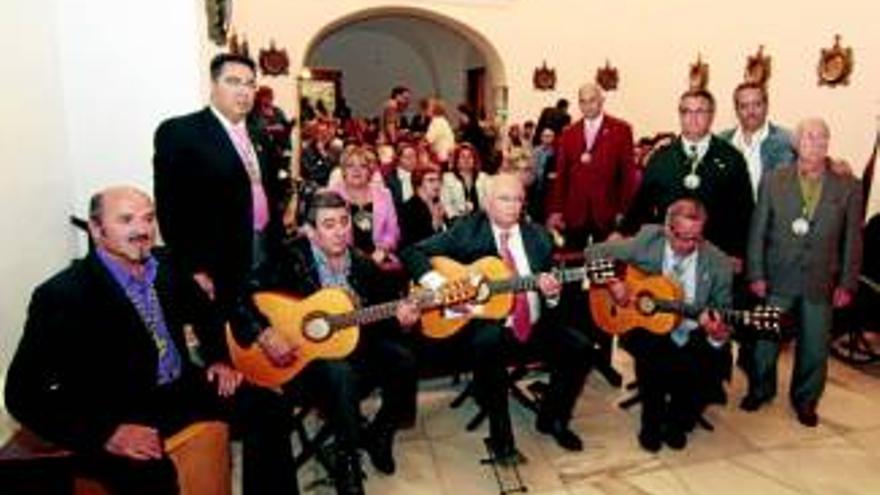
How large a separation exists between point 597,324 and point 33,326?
2.64 meters

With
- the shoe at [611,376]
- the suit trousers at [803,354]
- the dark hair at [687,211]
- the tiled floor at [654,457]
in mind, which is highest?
the dark hair at [687,211]

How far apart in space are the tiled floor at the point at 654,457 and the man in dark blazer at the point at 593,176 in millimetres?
1100

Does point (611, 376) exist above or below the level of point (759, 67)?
below

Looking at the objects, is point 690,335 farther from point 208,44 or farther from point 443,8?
point 443,8

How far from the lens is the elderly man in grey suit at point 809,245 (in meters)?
3.65

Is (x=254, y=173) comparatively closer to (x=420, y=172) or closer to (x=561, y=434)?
(x=561, y=434)

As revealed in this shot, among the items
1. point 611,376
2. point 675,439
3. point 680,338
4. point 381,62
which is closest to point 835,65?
point 611,376

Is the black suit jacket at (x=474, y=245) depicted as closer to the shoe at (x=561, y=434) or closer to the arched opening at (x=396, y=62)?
the shoe at (x=561, y=434)

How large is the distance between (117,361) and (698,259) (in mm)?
2567

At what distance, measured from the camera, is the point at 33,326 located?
90.7 inches

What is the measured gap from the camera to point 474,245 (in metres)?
3.58

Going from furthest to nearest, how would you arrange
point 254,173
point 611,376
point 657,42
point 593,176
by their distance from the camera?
point 657,42 < point 593,176 < point 611,376 < point 254,173

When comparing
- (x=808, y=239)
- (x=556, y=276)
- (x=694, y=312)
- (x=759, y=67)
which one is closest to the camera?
(x=556, y=276)

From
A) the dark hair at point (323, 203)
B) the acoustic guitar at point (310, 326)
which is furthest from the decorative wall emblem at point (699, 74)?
the acoustic guitar at point (310, 326)
